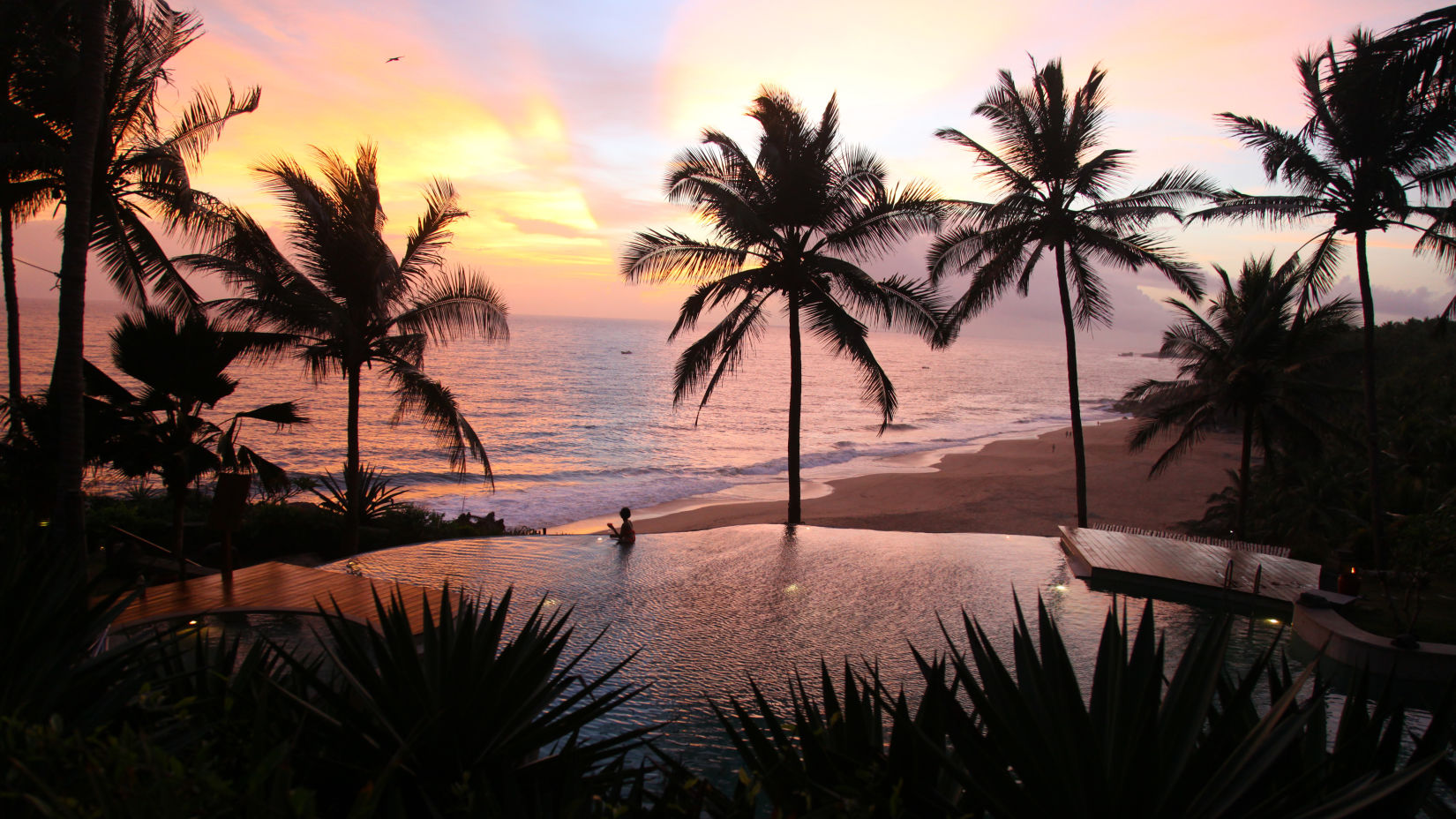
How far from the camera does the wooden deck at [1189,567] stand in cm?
933

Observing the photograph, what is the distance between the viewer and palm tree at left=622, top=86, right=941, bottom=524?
560 inches

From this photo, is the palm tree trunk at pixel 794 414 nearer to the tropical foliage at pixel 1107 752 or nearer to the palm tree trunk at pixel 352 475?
the palm tree trunk at pixel 352 475

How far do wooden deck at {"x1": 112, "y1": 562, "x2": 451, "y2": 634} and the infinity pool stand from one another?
1.43 meters

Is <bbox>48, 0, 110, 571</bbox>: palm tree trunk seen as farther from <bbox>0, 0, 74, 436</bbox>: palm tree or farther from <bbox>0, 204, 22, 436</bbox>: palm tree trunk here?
<bbox>0, 204, 22, 436</bbox>: palm tree trunk

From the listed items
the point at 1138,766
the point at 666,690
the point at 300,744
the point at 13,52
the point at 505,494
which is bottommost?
the point at 505,494

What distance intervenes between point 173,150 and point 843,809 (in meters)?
12.9

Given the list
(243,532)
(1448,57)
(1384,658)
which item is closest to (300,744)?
(1384,658)

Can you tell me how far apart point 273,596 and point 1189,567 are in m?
10.7

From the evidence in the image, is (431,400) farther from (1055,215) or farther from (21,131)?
(1055,215)

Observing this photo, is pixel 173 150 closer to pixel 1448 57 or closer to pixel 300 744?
pixel 300 744

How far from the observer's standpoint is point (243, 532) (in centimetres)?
1299

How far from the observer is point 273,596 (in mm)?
7113

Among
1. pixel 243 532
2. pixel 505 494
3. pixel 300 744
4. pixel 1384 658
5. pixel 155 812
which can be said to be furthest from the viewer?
pixel 505 494

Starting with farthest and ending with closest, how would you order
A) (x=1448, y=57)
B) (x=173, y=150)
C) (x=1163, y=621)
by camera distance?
(x=173, y=150), (x=1163, y=621), (x=1448, y=57)
